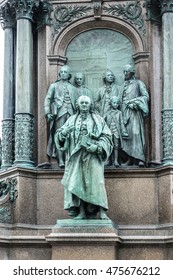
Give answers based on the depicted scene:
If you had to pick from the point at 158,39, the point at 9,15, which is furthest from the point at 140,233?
the point at 9,15

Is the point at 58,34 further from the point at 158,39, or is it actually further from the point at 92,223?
the point at 92,223

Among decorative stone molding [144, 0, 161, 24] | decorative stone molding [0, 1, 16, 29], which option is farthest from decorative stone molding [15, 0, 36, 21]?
decorative stone molding [144, 0, 161, 24]

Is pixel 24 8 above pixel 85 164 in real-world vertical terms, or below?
above

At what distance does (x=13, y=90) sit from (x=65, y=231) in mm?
3721

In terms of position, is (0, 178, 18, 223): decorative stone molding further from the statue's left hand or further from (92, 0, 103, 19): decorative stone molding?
(92, 0, 103, 19): decorative stone molding

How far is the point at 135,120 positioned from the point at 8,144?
8.33 feet

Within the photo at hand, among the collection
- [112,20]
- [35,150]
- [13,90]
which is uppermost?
[112,20]

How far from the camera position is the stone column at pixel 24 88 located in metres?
18.0

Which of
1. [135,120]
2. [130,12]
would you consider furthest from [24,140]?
[130,12]

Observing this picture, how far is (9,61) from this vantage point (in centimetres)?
1895

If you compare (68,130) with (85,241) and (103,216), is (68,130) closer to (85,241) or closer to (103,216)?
(103,216)

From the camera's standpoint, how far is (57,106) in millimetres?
18000

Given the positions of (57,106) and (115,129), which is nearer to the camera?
(115,129)
